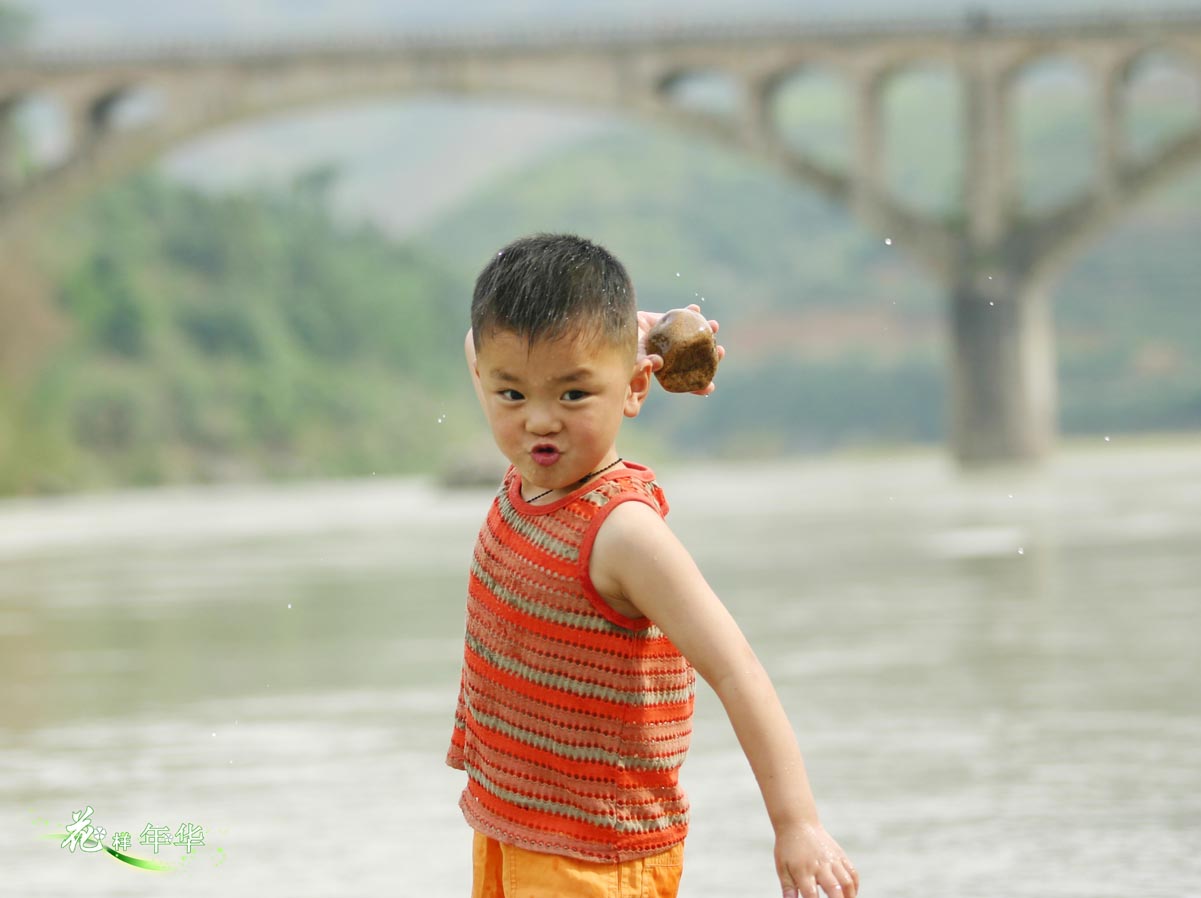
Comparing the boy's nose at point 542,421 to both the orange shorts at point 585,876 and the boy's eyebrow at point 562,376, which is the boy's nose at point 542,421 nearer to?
the boy's eyebrow at point 562,376

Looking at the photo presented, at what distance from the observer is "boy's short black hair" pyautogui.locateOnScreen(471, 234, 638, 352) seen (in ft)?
8.17

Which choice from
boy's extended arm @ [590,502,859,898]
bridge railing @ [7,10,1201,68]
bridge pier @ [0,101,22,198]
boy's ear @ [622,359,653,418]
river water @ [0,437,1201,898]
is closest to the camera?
boy's extended arm @ [590,502,859,898]

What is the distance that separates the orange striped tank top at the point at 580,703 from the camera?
8.27 feet

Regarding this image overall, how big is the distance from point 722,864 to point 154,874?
124 cm

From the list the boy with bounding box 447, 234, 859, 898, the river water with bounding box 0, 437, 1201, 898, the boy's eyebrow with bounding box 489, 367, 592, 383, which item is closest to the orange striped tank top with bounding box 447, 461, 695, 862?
the boy with bounding box 447, 234, 859, 898

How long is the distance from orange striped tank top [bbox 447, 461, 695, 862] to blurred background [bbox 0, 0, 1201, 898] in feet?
2.81

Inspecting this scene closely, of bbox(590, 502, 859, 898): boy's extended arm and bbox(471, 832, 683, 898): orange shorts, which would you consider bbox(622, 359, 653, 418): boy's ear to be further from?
bbox(471, 832, 683, 898): orange shorts

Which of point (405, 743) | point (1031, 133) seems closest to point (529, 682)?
point (405, 743)

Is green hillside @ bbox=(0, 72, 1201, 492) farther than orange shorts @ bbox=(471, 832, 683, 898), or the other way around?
green hillside @ bbox=(0, 72, 1201, 492)

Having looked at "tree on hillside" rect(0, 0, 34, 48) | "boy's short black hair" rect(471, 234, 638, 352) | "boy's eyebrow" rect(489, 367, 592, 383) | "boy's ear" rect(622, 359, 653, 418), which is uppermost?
Result: "tree on hillside" rect(0, 0, 34, 48)

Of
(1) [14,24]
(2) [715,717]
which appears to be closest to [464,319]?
(1) [14,24]

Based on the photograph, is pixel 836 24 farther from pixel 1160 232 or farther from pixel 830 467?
pixel 1160 232

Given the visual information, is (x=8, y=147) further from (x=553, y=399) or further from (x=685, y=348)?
(x=553, y=399)

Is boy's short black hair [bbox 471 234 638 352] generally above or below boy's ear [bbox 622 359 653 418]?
above
